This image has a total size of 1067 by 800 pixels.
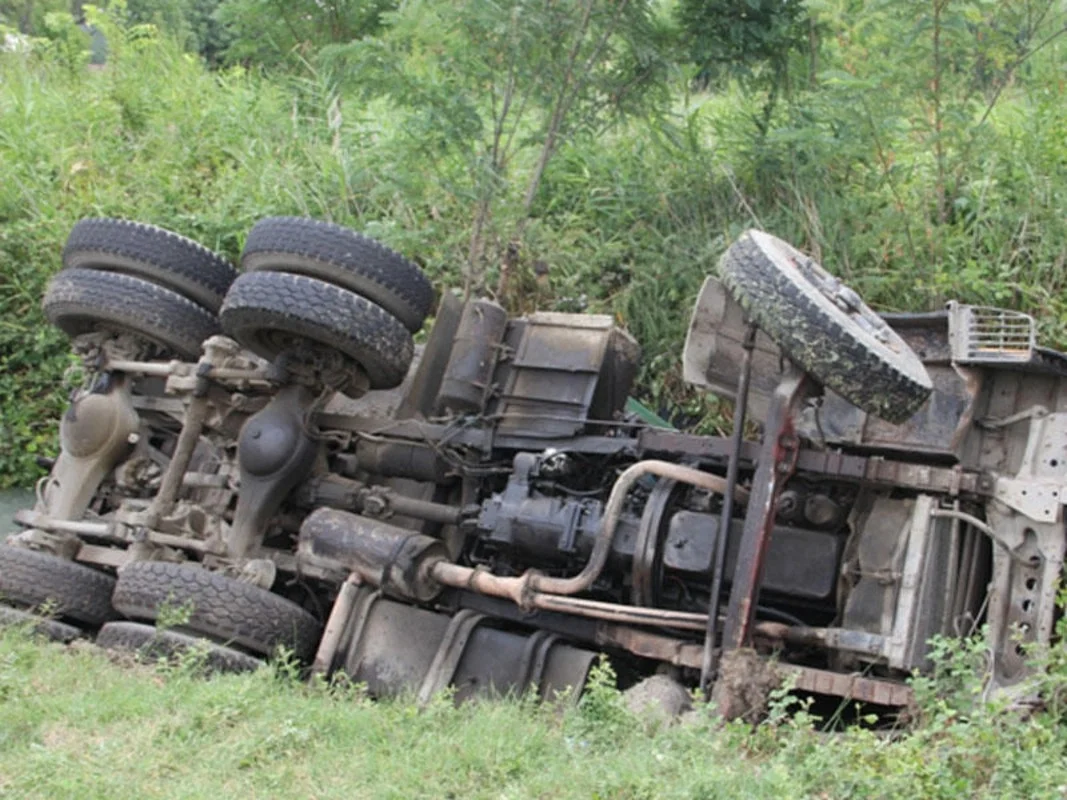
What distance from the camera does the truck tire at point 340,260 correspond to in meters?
5.50

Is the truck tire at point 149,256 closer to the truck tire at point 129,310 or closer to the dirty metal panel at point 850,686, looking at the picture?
the truck tire at point 129,310

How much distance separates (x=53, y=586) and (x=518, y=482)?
6.81 ft

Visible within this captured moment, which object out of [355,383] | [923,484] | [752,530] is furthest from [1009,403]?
[355,383]

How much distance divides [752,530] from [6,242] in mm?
6217

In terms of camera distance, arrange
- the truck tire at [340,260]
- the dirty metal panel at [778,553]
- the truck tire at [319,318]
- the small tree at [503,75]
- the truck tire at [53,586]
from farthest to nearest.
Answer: the small tree at [503,75], the truck tire at [53,586], the truck tire at [340,260], the truck tire at [319,318], the dirty metal panel at [778,553]

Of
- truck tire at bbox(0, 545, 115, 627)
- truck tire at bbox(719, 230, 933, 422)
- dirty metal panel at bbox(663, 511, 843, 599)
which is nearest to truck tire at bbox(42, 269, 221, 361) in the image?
truck tire at bbox(0, 545, 115, 627)

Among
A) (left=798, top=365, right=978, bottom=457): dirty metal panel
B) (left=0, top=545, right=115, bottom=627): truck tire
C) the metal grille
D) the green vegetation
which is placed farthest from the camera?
the green vegetation

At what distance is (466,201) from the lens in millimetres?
7938

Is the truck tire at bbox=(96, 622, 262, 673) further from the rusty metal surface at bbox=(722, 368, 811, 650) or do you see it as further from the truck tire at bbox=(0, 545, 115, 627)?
the rusty metal surface at bbox=(722, 368, 811, 650)

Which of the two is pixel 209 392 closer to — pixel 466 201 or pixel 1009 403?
pixel 466 201

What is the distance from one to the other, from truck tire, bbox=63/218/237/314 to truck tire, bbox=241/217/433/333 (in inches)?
31.3

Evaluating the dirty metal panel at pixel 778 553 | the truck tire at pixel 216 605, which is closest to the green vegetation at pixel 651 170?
the dirty metal panel at pixel 778 553

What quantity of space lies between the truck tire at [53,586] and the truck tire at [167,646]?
0.54 m

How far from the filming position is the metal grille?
439 cm
